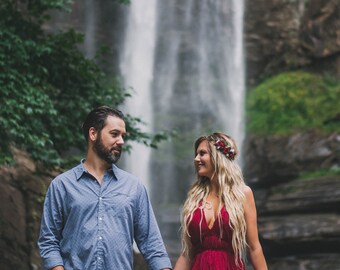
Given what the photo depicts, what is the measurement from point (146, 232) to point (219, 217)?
0.79m

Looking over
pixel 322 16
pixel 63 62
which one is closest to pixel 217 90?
pixel 322 16

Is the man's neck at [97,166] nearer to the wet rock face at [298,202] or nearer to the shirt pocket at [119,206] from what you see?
the shirt pocket at [119,206]

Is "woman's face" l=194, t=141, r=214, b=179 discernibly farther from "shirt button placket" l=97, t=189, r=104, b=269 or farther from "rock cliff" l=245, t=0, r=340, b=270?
"rock cliff" l=245, t=0, r=340, b=270

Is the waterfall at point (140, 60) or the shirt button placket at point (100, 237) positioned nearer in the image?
the shirt button placket at point (100, 237)

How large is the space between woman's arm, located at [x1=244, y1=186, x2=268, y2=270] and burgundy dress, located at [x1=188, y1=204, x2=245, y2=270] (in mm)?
116

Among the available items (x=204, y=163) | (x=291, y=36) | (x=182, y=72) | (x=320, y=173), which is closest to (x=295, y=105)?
(x=320, y=173)

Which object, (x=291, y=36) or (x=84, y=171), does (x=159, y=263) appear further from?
(x=291, y=36)

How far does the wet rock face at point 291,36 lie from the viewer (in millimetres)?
20469

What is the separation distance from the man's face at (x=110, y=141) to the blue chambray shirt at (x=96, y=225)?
0.14m

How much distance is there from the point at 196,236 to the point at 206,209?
224mm

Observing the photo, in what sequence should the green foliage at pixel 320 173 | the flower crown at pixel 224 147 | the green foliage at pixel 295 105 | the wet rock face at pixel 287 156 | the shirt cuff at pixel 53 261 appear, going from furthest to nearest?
1. the green foliage at pixel 295 105
2. the wet rock face at pixel 287 156
3. the green foliage at pixel 320 173
4. the flower crown at pixel 224 147
5. the shirt cuff at pixel 53 261

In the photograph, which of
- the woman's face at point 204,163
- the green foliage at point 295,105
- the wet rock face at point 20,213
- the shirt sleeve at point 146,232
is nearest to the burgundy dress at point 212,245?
the woman's face at point 204,163

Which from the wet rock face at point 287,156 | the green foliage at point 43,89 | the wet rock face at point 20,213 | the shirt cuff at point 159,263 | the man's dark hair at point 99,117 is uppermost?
the wet rock face at point 287,156

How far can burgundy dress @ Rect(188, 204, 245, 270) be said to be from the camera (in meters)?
5.14
